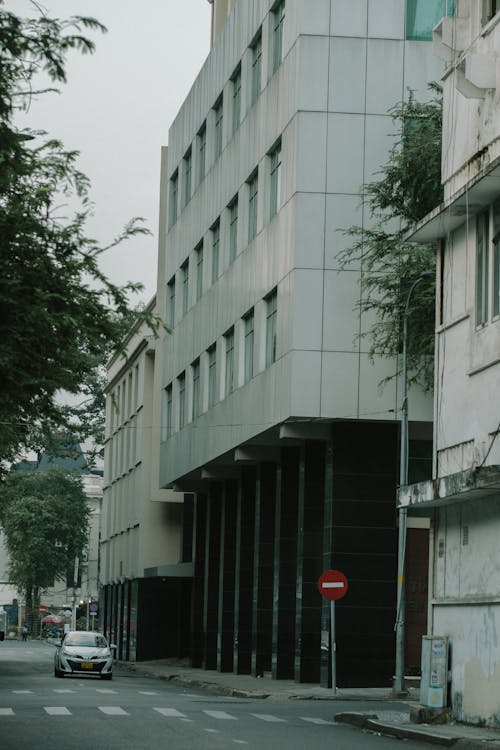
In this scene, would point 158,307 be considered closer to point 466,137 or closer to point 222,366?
point 222,366

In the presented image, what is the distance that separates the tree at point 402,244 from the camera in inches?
1420

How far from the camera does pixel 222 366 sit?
153 feet

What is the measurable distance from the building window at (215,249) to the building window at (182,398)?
5.85 metres

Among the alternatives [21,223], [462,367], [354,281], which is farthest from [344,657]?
[21,223]

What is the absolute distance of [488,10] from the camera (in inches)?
946

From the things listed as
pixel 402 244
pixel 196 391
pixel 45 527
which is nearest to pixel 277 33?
pixel 402 244

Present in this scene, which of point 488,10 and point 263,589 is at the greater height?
point 488,10

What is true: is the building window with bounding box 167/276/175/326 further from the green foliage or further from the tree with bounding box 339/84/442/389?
the green foliage

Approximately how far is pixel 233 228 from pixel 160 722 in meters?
25.1

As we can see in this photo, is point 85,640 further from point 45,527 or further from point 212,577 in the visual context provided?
point 45,527

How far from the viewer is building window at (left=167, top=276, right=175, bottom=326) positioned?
57625 millimetres

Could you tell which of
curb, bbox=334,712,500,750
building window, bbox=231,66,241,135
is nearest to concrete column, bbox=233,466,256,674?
building window, bbox=231,66,241,135

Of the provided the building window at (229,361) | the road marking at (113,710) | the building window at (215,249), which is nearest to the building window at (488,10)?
the road marking at (113,710)

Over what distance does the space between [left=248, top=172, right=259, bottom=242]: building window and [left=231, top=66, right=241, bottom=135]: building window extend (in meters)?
3.03
